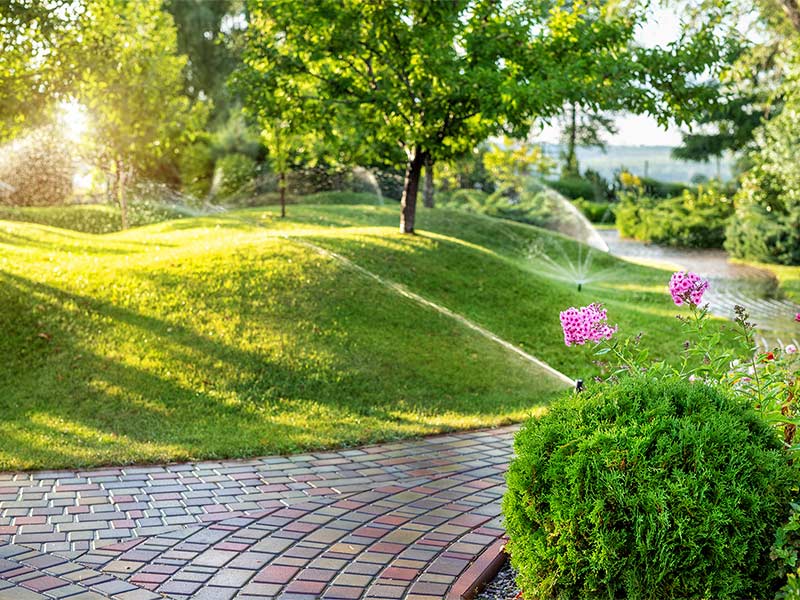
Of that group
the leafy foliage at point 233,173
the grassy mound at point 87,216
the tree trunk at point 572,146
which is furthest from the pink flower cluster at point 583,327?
the tree trunk at point 572,146

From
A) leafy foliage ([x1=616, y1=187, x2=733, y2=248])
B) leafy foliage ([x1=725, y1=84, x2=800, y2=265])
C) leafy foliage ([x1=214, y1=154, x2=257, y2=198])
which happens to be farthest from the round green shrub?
leafy foliage ([x1=214, y1=154, x2=257, y2=198])

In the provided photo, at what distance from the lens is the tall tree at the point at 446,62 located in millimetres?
11406

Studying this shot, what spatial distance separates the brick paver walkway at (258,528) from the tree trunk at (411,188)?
707 cm

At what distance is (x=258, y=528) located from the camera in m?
4.77

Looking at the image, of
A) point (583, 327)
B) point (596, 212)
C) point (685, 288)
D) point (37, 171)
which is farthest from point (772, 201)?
point (583, 327)

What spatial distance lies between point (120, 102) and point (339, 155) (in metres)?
3.72

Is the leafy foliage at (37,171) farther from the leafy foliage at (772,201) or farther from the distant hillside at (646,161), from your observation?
the distant hillside at (646,161)

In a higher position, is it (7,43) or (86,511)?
(7,43)

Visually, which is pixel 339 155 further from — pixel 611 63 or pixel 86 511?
pixel 86 511

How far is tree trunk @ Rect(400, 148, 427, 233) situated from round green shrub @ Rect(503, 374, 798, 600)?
31.1 ft

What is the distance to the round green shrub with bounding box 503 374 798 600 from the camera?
3207mm

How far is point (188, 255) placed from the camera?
11.0 meters

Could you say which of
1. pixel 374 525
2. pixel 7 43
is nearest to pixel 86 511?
pixel 374 525

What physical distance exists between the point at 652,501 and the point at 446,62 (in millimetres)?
9014
